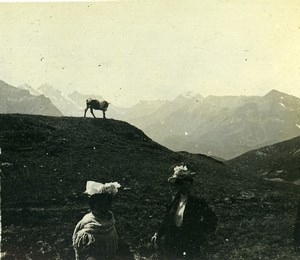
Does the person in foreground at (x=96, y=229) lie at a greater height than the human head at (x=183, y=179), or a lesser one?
lesser

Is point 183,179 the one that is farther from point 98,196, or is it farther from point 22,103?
point 22,103

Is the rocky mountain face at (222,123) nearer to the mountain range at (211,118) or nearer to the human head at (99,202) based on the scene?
the mountain range at (211,118)

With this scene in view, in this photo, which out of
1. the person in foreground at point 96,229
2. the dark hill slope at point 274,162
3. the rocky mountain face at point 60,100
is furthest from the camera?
the dark hill slope at point 274,162

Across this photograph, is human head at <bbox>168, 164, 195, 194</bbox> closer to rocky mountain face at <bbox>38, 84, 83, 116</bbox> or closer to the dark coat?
the dark coat

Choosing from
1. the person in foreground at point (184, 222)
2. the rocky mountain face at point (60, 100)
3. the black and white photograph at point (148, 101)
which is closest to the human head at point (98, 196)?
the person in foreground at point (184, 222)

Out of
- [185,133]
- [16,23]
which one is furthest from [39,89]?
[185,133]

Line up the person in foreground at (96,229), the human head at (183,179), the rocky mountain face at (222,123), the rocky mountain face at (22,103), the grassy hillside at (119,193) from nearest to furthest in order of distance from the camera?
the person in foreground at (96,229) → the human head at (183,179) → the grassy hillside at (119,193) → the rocky mountain face at (222,123) → the rocky mountain face at (22,103)

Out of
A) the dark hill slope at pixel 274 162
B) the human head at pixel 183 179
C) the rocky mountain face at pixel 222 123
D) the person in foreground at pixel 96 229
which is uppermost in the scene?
the rocky mountain face at pixel 222 123

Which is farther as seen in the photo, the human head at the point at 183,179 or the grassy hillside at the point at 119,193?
the grassy hillside at the point at 119,193
